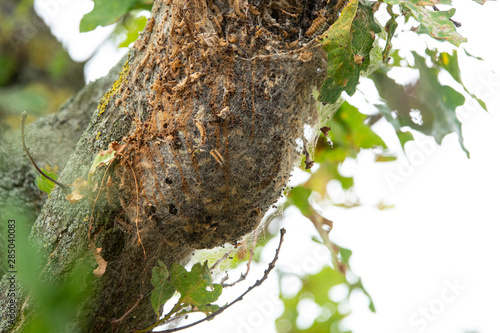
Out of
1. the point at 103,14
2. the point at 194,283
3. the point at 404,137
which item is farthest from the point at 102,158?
the point at 404,137

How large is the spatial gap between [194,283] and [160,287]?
0.26ft

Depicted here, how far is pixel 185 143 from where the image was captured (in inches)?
35.4

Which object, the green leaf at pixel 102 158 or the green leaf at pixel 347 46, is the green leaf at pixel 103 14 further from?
the green leaf at pixel 347 46

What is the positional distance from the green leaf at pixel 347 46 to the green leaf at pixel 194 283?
48 cm

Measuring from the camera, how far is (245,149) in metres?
0.89

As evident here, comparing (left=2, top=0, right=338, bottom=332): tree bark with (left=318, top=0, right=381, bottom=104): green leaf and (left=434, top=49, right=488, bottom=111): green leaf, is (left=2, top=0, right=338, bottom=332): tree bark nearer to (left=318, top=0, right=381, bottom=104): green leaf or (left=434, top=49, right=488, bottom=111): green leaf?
(left=318, top=0, right=381, bottom=104): green leaf

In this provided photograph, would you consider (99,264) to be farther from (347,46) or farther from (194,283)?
(347,46)

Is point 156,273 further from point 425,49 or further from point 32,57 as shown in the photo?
point 32,57

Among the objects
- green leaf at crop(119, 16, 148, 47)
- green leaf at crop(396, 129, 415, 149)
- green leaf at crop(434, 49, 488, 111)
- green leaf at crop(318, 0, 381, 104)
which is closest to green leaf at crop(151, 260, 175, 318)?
green leaf at crop(318, 0, 381, 104)

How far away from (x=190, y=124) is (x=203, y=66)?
4.9 inches

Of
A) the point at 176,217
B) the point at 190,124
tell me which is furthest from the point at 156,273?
the point at 190,124

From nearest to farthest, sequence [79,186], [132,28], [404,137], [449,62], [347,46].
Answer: [347,46] < [79,186] < [449,62] < [404,137] < [132,28]

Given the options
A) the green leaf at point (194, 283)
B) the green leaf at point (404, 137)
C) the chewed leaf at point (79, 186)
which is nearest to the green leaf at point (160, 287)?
the green leaf at point (194, 283)

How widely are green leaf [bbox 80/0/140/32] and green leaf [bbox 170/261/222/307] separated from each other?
3.08 feet
